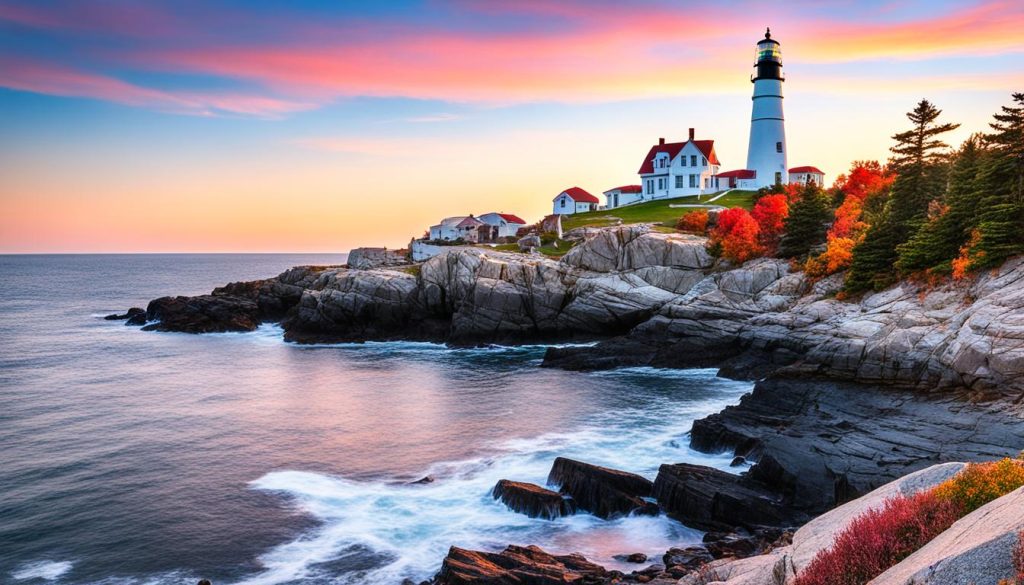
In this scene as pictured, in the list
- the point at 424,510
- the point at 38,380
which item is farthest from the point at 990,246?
the point at 38,380

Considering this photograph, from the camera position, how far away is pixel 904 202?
4409cm

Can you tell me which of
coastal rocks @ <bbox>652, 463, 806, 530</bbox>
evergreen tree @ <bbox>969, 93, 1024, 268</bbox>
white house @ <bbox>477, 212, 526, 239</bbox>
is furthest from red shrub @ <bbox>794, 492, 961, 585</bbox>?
white house @ <bbox>477, 212, 526, 239</bbox>

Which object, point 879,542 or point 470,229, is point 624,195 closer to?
point 470,229

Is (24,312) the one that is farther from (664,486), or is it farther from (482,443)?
(664,486)

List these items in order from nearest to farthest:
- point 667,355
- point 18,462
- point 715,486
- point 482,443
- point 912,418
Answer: point 715,486 → point 912,418 → point 18,462 → point 482,443 → point 667,355

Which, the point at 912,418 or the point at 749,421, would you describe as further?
the point at 749,421

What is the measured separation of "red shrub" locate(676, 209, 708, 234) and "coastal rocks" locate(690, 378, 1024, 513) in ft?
119

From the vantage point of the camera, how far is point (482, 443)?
106 ft

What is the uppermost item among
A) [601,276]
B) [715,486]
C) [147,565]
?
[601,276]

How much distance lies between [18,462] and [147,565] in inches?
577

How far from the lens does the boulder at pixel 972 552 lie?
739 centimetres

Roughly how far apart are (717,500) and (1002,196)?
2586 cm

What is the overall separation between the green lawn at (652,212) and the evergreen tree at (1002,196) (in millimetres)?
37957

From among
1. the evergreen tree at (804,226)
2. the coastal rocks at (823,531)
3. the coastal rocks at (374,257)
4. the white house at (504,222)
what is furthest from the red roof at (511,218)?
the coastal rocks at (823,531)
